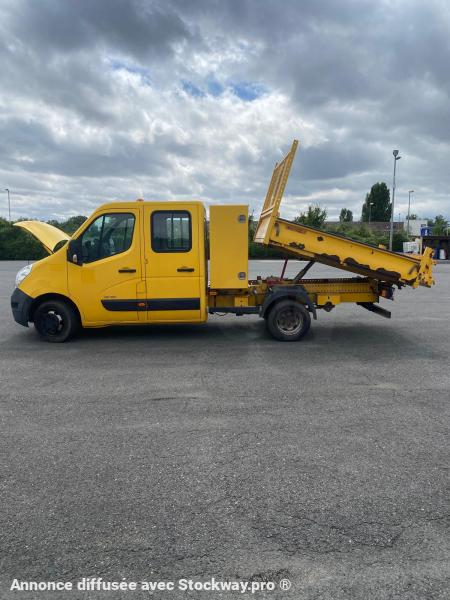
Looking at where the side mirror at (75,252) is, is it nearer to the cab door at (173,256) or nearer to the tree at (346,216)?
the cab door at (173,256)

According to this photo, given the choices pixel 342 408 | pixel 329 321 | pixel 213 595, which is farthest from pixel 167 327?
pixel 213 595

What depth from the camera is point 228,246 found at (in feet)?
24.6

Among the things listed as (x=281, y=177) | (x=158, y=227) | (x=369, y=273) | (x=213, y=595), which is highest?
(x=281, y=177)

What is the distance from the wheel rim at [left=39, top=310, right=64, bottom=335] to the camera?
301 inches

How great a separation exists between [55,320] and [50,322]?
92mm

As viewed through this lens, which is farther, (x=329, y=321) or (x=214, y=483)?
(x=329, y=321)

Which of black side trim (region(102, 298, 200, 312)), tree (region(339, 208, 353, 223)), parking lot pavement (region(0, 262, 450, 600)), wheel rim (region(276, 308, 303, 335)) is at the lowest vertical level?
parking lot pavement (region(0, 262, 450, 600))

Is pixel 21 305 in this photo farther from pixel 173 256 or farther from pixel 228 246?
pixel 228 246

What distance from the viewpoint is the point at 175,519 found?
2900 mm

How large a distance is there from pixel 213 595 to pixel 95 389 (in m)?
3.49

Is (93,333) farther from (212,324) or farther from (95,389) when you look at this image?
(95,389)

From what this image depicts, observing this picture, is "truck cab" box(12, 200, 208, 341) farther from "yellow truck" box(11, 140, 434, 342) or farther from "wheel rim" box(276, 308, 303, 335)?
"wheel rim" box(276, 308, 303, 335)

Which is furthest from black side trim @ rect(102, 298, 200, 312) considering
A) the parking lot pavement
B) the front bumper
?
the front bumper

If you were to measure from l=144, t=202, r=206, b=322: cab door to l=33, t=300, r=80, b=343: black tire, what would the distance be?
141cm
